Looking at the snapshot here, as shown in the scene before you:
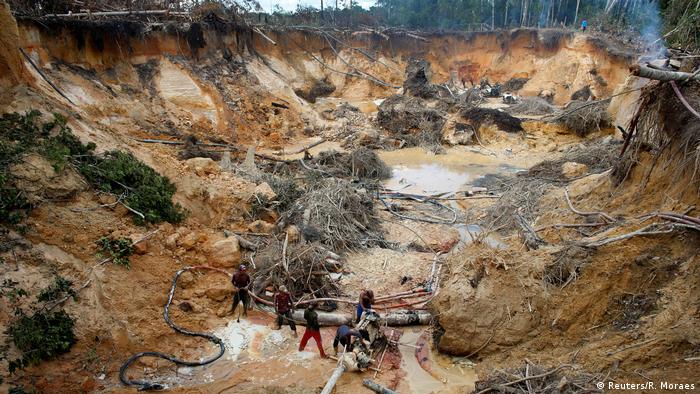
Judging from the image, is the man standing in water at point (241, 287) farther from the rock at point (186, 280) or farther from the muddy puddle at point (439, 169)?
the muddy puddle at point (439, 169)

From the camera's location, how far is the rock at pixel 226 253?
25.5 feet

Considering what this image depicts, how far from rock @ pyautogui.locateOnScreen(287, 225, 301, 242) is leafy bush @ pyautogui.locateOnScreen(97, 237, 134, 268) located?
2948 millimetres

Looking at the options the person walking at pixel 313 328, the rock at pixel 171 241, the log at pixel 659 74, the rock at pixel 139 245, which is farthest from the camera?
the rock at pixel 171 241

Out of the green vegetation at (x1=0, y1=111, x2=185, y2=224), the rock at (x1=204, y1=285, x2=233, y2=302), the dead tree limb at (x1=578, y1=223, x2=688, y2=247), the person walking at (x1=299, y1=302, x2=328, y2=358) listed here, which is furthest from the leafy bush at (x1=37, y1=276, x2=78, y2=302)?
the dead tree limb at (x1=578, y1=223, x2=688, y2=247)

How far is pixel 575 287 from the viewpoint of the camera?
555 centimetres

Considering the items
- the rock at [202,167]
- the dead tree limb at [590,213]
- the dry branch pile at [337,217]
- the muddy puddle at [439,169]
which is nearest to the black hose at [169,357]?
the dry branch pile at [337,217]

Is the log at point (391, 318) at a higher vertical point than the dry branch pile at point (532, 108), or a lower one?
lower

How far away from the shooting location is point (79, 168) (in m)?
7.11

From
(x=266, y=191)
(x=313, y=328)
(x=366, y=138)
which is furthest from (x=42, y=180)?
(x=366, y=138)

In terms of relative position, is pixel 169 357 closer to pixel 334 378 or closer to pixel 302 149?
pixel 334 378

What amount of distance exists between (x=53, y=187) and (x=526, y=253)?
24.4 feet

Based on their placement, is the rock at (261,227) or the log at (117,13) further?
the log at (117,13)

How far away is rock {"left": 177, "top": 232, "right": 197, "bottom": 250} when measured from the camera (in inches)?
300

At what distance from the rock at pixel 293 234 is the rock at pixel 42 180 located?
3.78 metres
